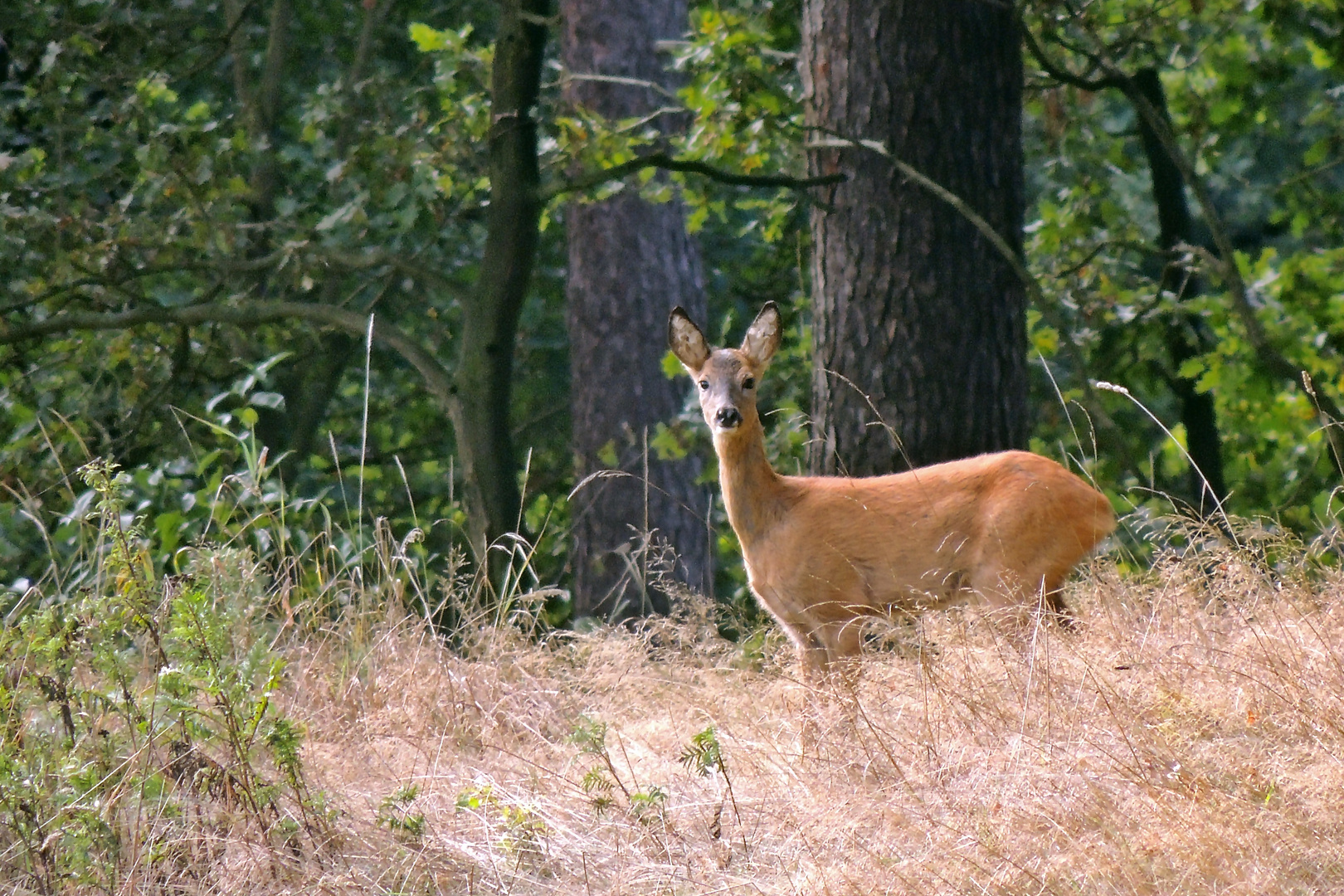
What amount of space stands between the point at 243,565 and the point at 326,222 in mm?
2435

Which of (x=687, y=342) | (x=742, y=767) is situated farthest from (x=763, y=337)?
(x=742, y=767)

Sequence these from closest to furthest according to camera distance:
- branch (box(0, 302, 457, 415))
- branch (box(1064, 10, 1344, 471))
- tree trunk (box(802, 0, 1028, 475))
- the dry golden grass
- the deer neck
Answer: the dry golden grass, tree trunk (box(802, 0, 1028, 475)), the deer neck, branch (box(1064, 10, 1344, 471)), branch (box(0, 302, 457, 415))

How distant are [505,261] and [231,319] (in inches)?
57.8

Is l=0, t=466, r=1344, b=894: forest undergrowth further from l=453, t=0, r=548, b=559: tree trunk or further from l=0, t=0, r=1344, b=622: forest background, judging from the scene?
l=453, t=0, r=548, b=559: tree trunk

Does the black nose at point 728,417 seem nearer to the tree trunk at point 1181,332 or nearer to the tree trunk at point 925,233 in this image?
the tree trunk at point 925,233

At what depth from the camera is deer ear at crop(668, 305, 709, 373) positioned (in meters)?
6.20

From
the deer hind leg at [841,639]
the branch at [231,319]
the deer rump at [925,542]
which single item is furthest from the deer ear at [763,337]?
the branch at [231,319]

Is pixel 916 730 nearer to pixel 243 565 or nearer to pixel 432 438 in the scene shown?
pixel 243 565

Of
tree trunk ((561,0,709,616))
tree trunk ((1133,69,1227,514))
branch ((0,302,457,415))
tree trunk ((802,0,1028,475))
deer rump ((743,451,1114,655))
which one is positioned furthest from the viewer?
tree trunk ((561,0,709,616))

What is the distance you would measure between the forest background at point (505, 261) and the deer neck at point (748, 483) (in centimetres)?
37

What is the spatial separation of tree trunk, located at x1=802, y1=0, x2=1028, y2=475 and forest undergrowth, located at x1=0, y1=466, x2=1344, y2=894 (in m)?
1.11

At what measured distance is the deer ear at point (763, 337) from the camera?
20.3 feet

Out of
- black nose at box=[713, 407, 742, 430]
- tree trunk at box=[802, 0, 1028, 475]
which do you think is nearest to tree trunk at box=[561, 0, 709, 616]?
black nose at box=[713, 407, 742, 430]

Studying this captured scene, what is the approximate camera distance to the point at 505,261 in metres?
6.88
